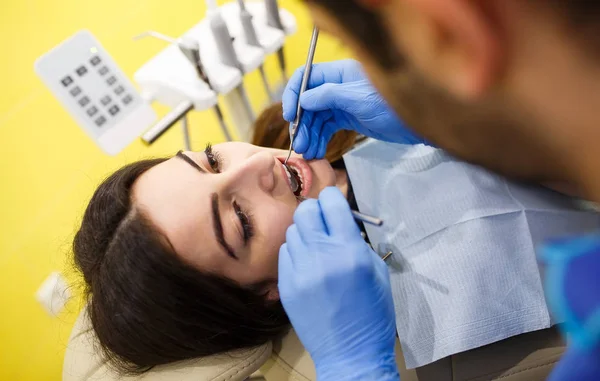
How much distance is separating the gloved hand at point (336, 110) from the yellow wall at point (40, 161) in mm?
692

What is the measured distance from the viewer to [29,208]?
188 centimetres

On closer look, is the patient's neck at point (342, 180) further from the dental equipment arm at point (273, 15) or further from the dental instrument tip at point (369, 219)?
the dental equipment arm at point (273, 15)

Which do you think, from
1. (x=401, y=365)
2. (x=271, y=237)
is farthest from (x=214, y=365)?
(x=401, y=365)

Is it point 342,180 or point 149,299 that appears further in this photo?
point 342,180

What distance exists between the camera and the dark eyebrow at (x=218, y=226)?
37.4 inches

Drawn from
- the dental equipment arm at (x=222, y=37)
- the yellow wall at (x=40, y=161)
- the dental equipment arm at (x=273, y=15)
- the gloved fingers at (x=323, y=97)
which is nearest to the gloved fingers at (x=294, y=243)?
the gloved fingers at (x=323, y=97)

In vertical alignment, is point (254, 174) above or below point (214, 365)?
above

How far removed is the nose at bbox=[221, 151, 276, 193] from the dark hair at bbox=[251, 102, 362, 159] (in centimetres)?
43

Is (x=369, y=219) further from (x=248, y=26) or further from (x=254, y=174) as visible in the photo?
(x=248, y=26)

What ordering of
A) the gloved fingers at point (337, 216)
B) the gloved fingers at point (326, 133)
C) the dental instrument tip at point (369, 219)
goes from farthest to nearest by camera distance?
the gloved fingers at point (326, 133)
the gloved fingers at point (337, 216)
the dental instrument tip at point (369, 219)

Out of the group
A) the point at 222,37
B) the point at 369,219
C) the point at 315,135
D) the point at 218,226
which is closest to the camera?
the point at 369,219

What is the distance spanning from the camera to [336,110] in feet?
4.09

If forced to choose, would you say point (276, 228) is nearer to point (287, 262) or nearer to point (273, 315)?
point (287, 262)

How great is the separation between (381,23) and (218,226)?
2.24ft
